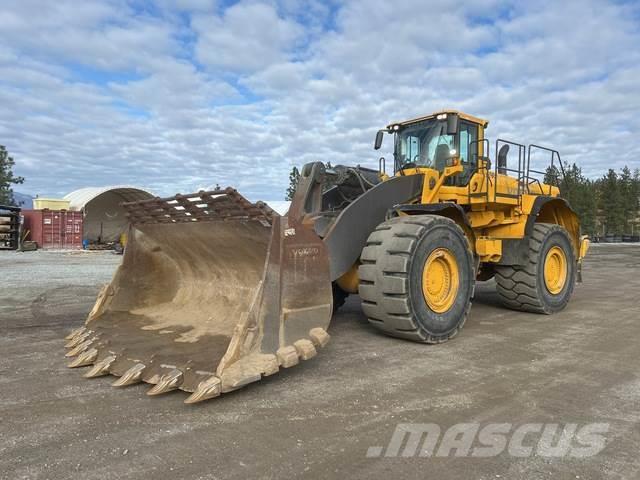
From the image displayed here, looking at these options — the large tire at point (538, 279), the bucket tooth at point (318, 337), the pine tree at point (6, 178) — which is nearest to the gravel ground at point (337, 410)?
the bucket tooth at point (318, 337)

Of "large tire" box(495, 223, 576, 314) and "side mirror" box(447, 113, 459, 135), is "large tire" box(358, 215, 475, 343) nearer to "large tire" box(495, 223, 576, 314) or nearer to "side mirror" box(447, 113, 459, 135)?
"side mirror" box(447, 113, 459, 135)

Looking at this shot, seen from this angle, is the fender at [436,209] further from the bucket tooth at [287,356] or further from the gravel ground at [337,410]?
the bucket tooth at [287,356]

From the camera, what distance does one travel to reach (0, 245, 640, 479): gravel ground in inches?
110

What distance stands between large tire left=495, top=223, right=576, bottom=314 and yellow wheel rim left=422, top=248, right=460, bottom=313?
2.18m

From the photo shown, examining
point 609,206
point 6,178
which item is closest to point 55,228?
point 6,178

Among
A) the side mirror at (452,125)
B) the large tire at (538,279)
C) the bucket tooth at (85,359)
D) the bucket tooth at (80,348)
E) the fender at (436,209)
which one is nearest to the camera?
the bucket tooth at (85,359)

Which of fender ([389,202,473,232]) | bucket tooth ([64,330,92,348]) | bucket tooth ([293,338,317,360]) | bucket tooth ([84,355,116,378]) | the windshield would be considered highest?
the windshield

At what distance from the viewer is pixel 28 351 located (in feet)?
16.7

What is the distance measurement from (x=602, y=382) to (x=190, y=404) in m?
3.40

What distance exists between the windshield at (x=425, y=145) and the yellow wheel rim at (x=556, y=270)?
2.49 metres

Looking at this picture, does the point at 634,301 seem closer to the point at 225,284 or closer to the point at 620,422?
the point at 620,422

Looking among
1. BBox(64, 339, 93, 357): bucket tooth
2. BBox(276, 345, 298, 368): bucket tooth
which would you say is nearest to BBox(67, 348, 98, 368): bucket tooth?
BBox(64, 339, 93, 357): bucket tooth

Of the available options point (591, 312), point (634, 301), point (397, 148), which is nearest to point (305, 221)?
point (397, 148)

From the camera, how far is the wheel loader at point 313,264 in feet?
13.3
